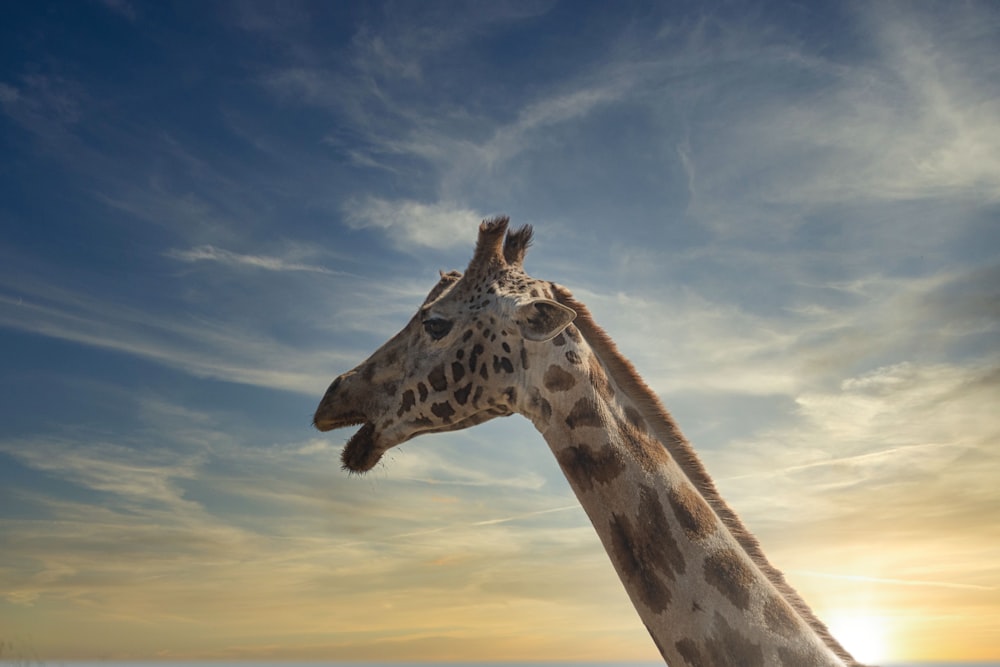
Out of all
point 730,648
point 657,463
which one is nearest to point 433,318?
point 657,463

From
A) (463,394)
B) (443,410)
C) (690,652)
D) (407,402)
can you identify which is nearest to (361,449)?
(407,402)

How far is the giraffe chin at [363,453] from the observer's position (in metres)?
9.30

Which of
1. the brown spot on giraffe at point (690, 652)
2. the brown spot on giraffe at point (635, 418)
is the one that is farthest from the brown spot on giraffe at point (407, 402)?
the brown spot on giraffe at point (690, 652)

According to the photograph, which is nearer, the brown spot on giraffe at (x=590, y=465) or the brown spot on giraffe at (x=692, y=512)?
the brown spot on giraffe at (x=692, y=512)

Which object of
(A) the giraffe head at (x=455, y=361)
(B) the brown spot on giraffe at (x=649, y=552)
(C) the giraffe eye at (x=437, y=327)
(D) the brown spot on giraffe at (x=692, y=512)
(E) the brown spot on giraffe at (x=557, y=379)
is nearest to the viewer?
(B) the brown spot on giraffe at (x=649, y=552)

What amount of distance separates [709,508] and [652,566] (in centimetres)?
84

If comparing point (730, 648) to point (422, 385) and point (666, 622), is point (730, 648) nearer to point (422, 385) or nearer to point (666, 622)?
point (666, 622)

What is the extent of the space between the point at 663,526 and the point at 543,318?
2.21 m

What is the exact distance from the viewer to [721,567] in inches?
269

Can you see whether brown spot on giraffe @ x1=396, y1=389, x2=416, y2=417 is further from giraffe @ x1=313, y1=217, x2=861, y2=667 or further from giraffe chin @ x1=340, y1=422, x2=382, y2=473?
giraffe chin @ x1=340, y1=422, x2=382, y2=473

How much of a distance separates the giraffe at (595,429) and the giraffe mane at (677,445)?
0.04 ft

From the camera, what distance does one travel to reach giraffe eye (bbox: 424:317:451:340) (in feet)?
29.0

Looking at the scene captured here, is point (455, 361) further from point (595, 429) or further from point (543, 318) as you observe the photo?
point (595, 429)

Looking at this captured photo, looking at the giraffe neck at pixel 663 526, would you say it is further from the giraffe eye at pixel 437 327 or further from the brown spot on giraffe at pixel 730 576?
the giraffe eye at pixel 437 327
